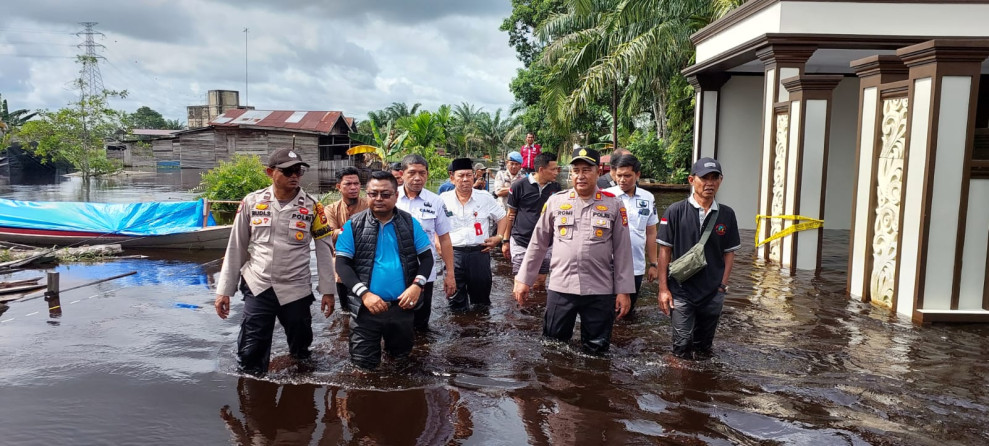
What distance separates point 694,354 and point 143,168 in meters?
48.1

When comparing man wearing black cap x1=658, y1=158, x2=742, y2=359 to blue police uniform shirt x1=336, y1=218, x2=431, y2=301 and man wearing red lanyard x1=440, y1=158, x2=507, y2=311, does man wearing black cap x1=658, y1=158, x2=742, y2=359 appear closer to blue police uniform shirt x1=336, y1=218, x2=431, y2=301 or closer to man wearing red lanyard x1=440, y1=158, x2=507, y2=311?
blue police uniform shirt x1=336, y1=218, x2=431, y2=301

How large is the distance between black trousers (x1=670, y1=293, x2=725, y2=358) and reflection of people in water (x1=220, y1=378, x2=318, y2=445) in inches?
111

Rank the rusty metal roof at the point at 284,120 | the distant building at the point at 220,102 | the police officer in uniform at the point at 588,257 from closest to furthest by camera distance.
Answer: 1. the police officer in uniform at the point at 588,257
2. the rusty metal roof at the point at 284,120
3. the distant building at the point at 220,102

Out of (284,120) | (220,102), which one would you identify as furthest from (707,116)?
(220,102)

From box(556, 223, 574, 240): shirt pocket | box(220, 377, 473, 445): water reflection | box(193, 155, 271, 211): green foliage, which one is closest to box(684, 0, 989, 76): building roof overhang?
box(556, 223, 574, 240): shirt pocket

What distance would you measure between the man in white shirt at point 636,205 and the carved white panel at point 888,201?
2.90 m

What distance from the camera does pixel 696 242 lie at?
16.7 feet

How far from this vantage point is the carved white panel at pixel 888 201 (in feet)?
23.4

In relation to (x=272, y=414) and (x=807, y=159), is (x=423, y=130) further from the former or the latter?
(x=272, y=414)

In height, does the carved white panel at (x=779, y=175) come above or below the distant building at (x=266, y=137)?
below

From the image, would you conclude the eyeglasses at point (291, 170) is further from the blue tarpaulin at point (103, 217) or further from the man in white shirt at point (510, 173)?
the blue tarpaulin at point (103, 217)

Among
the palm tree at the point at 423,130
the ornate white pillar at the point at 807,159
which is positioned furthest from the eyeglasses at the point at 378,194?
the palm tree at the point at 423,130

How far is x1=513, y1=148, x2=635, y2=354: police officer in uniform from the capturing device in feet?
16.3

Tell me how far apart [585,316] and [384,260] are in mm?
1638
